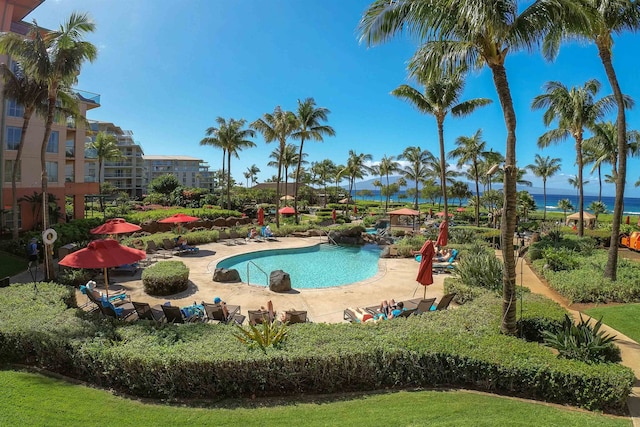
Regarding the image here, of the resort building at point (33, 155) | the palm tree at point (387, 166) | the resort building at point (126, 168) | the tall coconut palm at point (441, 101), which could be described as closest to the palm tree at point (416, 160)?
the palm tree at point (387, 166)

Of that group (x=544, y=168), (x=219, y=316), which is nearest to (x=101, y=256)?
(x=219, y=316)

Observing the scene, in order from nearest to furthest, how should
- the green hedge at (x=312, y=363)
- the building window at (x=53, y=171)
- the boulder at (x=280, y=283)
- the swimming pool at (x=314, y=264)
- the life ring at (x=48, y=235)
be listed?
the green hedge at (x=312, y=363) → the life ring at (x=48, y=235) → the boulder at (x=280, y=283) → the swimming pool at (x=314, y=264) → the building window at (x=53, y=171)

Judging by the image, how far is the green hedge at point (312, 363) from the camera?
5645 millimetres

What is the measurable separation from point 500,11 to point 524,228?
28925 mm

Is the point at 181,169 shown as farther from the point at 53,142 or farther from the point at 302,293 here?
the point at 302,293

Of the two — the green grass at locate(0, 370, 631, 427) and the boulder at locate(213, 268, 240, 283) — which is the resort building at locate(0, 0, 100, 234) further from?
Result: the green grass at locate(0, 370, 631, 427)

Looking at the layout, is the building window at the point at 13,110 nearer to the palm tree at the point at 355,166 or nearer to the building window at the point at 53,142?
the building window at the point at 53,142

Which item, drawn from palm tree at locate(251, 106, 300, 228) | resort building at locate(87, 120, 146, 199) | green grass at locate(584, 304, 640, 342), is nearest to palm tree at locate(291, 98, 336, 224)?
palm tree at locate(251, 106, 300, 228)

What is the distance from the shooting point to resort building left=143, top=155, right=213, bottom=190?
356ft

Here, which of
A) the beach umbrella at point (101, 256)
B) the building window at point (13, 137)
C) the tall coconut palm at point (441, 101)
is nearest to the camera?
the beach umbrella at point (101, 256)

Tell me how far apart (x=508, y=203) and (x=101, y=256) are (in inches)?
421

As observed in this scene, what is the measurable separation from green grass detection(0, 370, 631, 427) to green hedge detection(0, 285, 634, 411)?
321mm

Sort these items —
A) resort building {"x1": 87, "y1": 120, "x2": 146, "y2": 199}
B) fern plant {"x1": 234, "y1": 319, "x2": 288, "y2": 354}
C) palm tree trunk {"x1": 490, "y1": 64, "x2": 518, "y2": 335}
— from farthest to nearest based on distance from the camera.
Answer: resort building {"x1": 87, "y1": 120, "x2": 146, "y2": 199}
palm tree trunk {"x1": 490, "y1": 64, "x2": 518, "y2": 335}
fern plant {"x1": 234, "y1": 319, "x2": 288, "y2": 354}

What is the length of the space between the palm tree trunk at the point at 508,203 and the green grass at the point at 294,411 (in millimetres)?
2064
